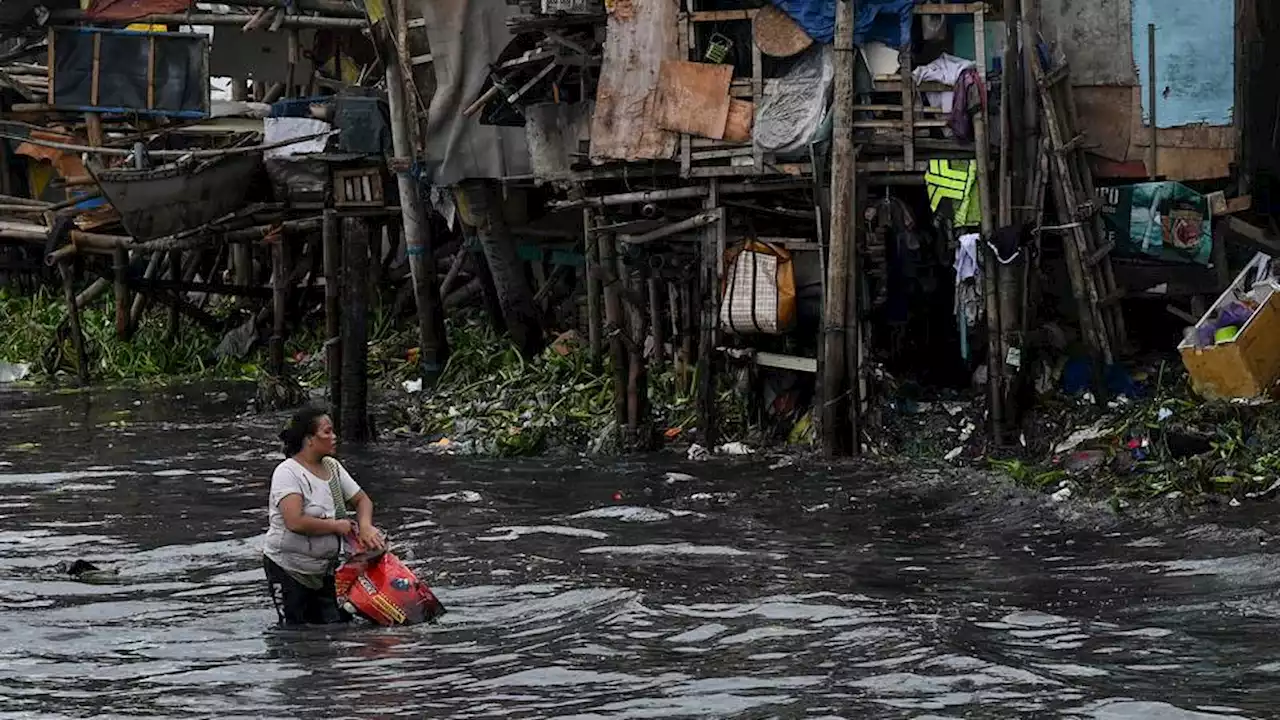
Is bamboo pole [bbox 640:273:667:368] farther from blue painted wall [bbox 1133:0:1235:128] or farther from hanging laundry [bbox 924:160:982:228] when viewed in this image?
blue painted wall [bbox 1133:0:1235:128]

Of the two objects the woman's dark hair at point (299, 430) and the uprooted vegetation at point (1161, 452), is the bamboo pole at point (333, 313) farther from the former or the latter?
the woman's dark hair at point (299, 430)

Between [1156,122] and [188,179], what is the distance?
11604 mm

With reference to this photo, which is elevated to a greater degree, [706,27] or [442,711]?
[706,27]

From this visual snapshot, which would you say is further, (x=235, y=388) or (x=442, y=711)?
(x=235, y=388)

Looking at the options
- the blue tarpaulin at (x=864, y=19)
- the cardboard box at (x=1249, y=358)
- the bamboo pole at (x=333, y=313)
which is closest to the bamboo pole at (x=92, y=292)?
the bamboo pole at (x=333, y=313)

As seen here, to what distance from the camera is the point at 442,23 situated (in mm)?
20844

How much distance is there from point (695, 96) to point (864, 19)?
1666mm

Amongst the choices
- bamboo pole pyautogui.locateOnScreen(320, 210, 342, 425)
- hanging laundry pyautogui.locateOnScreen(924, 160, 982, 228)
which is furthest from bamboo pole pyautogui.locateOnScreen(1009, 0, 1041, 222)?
bamboo pole pyautogui.locateOnScreen(320, 210, 342, 425)

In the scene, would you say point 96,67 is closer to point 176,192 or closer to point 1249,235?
point 176,192

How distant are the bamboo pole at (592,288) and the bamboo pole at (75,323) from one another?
6.99 m

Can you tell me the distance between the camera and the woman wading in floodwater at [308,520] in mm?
9984

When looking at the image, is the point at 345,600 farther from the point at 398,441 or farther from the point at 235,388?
the point at 235,388

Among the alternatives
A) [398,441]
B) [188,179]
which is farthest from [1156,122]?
[188,179]

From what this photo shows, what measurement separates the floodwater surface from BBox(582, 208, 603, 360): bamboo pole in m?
2.73
